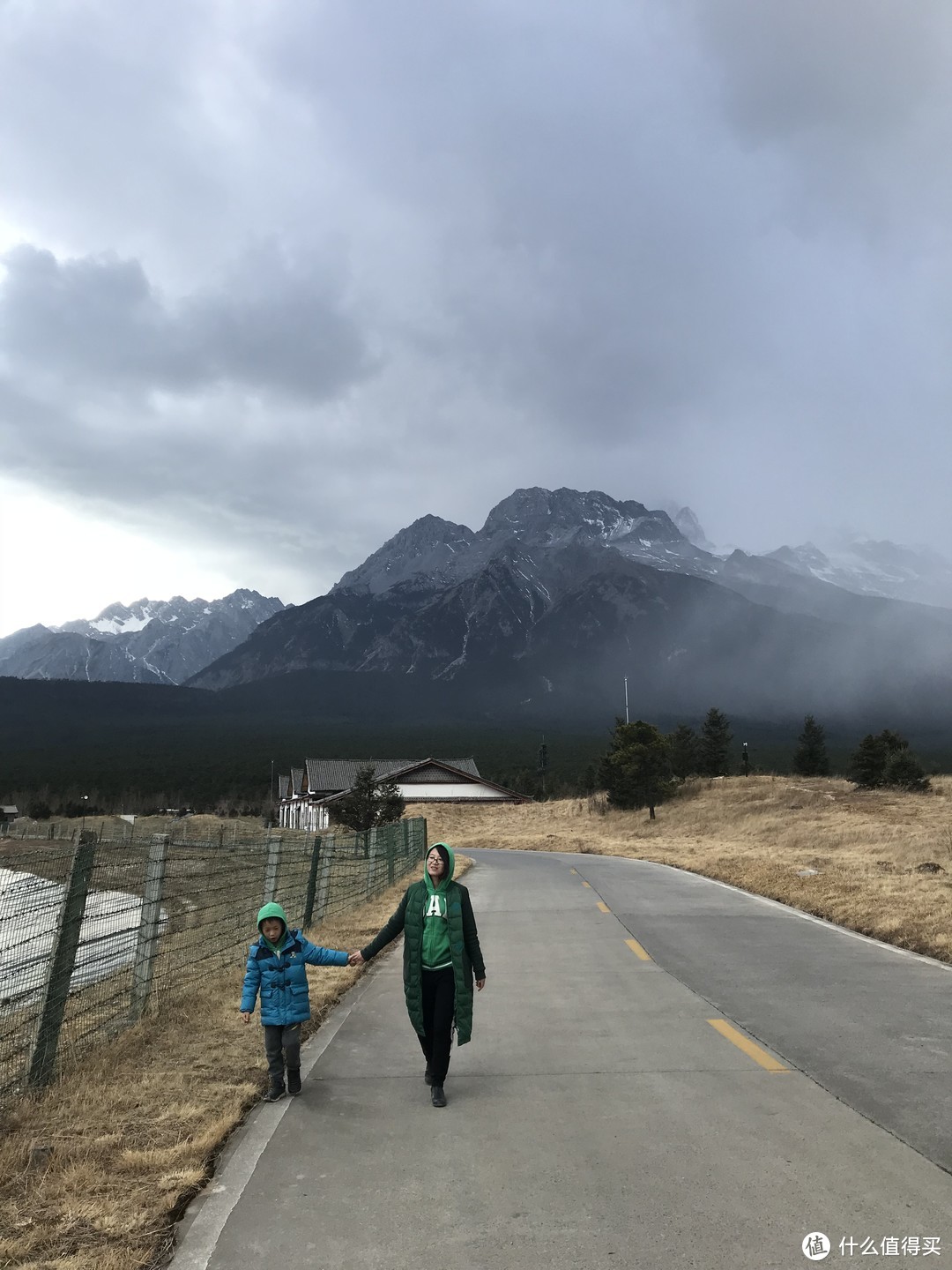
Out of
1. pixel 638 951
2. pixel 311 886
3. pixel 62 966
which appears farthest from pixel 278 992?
pixel 311 886

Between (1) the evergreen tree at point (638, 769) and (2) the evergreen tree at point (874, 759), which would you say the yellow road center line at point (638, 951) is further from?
(1) the evergreen tree at point (638, 769)

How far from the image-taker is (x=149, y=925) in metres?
8.34

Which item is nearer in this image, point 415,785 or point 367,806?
point 367,806

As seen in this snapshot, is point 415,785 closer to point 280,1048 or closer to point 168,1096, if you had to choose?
point 280,1048

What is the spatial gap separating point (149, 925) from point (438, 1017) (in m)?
3.50

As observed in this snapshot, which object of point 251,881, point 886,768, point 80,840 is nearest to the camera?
point 80,840

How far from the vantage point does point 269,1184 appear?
15.3 feet

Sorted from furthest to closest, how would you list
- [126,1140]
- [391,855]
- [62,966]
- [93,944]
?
[391,855] < [93,944] < [62,966] < [126,1140]

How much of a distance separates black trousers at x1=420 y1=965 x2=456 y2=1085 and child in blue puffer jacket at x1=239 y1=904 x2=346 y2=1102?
2.58 ft

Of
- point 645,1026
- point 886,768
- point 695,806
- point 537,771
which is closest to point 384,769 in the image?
point 537,771

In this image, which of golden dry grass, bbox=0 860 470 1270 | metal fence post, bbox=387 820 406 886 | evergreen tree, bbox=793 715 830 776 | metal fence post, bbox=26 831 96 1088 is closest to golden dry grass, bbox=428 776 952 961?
metal fence post, bbox=387 820 406 886

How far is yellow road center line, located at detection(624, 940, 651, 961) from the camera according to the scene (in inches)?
450

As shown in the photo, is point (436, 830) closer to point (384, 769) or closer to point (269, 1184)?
point (384, 769)

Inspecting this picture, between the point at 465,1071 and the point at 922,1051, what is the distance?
341 centimetres
